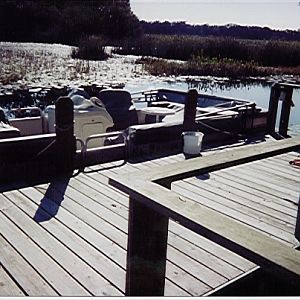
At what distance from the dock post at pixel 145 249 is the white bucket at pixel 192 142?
112 inches

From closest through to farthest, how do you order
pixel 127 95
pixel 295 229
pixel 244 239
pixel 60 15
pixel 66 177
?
pixel 244 239 → pixel 60 15 → pixel 295 229 → pixel 66 177 → pixel 127 95

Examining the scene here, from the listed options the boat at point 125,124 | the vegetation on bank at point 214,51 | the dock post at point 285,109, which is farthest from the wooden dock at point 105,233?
the vegetation on bank at point 214,51

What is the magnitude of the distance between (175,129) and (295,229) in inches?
86.2

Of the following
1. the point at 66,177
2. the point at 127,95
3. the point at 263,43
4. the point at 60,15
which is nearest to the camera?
the point at 60,15

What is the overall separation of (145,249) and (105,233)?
108cm

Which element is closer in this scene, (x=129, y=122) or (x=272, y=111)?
(x=129, y=122)

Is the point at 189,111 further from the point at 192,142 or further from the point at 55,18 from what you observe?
the point at 55,18

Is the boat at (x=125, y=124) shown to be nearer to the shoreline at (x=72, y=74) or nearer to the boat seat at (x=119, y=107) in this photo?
the boat seat at (x=119, y=107)

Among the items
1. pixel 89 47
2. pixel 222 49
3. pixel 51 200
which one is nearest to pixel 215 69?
pixel 222 49

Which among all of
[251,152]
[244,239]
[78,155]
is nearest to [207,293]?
[251,152]

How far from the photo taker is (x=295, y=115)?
28.3ft

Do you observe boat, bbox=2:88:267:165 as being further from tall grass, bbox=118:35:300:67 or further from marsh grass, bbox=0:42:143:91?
tall grass, bbox=118:35:300:67

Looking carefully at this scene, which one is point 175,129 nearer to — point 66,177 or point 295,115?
point 66,177

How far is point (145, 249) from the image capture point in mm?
1403
